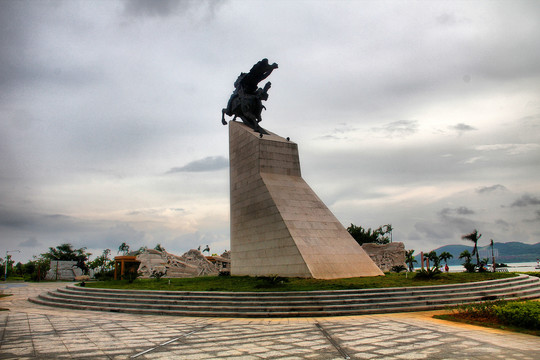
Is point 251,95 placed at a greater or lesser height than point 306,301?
greater

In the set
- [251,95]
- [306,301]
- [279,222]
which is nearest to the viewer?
[306,301]

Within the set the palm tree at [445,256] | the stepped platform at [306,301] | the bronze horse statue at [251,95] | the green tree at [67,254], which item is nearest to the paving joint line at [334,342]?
the stepped platform at [306,301]

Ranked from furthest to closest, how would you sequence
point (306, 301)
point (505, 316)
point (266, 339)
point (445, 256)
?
point (445, 256)
point (306, 301)
point (505, 316)
point (266, 339)

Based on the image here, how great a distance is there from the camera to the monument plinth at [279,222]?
14938 mm

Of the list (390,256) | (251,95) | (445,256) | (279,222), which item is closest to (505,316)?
(279,222)

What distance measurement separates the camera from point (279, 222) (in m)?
15.8

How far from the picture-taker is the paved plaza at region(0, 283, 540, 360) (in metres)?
5.73

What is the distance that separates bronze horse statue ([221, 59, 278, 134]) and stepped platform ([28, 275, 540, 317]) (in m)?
11.1

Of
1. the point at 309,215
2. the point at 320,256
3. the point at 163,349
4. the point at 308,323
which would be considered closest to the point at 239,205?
the point at 309,215

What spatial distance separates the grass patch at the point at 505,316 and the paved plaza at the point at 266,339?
0.50 m

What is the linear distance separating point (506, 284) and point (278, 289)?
7.70 meters

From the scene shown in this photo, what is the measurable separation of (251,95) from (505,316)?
1654cm

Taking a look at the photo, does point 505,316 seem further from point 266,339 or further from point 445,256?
point 445,256

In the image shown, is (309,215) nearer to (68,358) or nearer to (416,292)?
(416,292)
